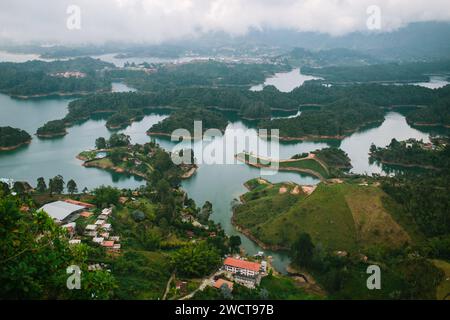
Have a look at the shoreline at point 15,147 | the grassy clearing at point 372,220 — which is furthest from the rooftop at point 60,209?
the shoreline at point 15,147

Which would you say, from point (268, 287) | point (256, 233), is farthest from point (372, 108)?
point (268, 287)

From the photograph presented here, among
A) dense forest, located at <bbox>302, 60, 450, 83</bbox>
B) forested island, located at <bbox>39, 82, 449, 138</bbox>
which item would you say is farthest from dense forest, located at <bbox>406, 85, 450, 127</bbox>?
dense forest, located at <bbox>302, 60, 450, 83</bbox>

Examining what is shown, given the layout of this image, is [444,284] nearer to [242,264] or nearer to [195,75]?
[242,264]

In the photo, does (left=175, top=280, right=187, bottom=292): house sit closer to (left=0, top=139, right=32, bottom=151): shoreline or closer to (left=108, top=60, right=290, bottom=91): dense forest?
(left=0, top=139, right=32, bottom=151): shoreline

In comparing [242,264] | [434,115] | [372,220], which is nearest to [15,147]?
[242,264]
